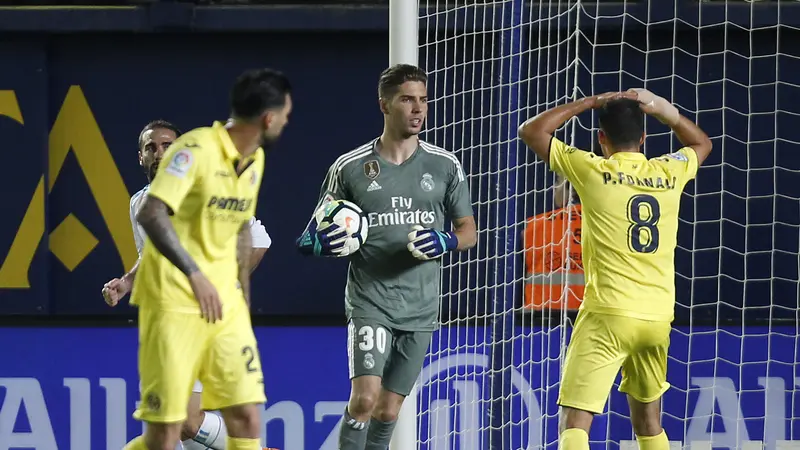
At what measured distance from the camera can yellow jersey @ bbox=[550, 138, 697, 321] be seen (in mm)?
5023

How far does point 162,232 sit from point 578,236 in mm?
3406

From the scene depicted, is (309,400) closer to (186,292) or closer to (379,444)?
(379,444)

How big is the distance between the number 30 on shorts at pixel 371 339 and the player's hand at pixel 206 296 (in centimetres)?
120

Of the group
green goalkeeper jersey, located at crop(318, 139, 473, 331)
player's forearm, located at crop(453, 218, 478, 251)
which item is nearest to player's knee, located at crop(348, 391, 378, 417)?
green goalkeeper jersey, located at crop(318, 139, 473, 331)

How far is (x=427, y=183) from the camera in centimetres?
558

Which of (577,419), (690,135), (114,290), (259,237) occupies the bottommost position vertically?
(577,419)

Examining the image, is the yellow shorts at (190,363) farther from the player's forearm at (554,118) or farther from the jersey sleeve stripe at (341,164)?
the player's forearm at (554,118)

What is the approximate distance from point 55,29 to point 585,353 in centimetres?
489

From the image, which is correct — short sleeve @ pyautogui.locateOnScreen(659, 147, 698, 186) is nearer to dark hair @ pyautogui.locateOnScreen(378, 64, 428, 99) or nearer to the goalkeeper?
the goalkeeper

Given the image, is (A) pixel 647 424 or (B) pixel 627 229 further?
(A) pixel 647 424

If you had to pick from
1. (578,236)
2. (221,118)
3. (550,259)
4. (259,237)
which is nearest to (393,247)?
(259,237)

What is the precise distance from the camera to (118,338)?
7230 millimetres

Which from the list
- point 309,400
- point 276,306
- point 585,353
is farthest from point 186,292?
point 276,306

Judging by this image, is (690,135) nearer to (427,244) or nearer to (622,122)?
(622,122)
